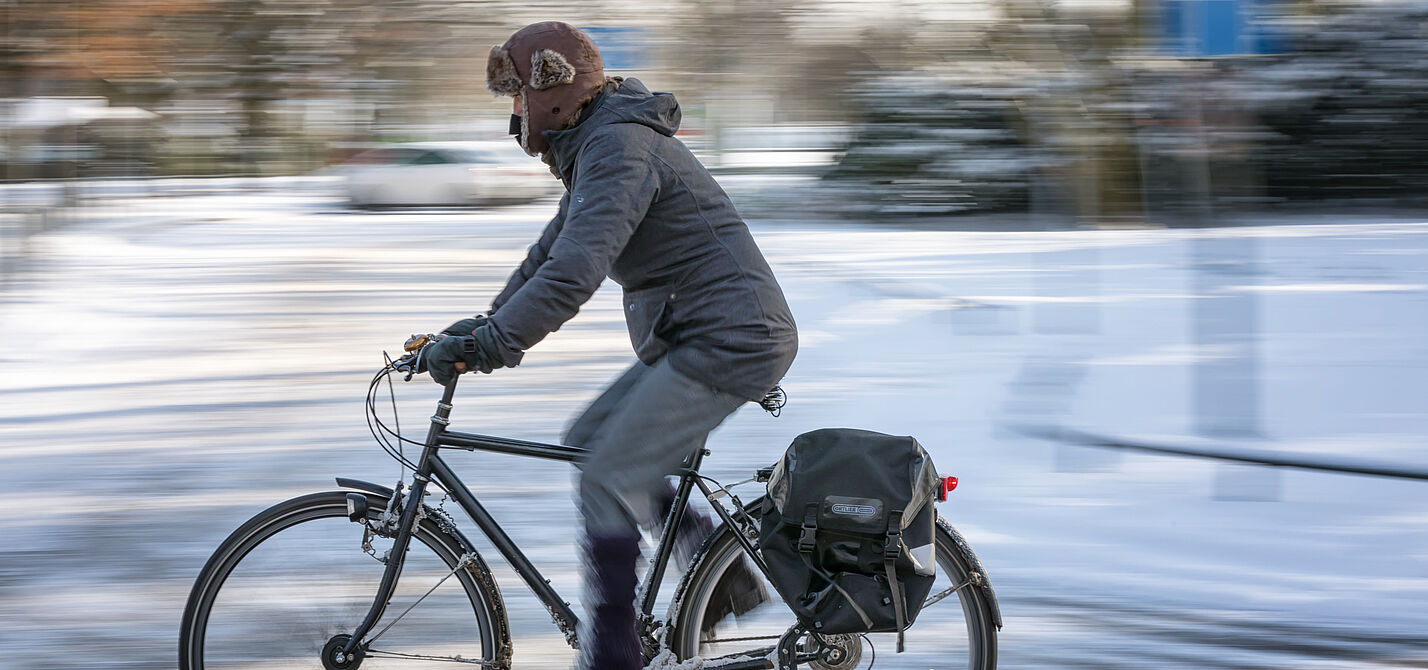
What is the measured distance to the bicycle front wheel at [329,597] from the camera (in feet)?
9.89

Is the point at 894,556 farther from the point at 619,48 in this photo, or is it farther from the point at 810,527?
the point at 619,48

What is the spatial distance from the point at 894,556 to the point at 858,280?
977cm

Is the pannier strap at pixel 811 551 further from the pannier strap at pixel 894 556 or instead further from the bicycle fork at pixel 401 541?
the bicycle fork at pixel 401 541

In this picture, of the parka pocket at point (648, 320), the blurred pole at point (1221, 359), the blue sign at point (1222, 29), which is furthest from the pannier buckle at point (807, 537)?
the blue sign at point (1222, 29)

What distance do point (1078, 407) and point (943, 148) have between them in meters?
12.5

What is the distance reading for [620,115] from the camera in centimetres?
290

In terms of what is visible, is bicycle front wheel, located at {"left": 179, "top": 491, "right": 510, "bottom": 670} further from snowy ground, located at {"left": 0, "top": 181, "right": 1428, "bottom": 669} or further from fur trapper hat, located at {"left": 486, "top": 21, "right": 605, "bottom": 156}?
fur trapper hat, located at {"left": 486, "top": 21, "right": 605, "bottom": 156}

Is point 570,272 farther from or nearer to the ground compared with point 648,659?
farther from the ground

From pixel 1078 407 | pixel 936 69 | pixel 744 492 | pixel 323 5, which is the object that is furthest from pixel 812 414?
pixel 936 69

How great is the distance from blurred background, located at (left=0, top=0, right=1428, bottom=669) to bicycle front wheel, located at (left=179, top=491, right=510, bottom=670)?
28.2 inches

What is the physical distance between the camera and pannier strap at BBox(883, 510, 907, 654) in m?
2.73

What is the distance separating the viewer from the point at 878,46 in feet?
62.7

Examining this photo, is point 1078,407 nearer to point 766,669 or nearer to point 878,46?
point 766,669

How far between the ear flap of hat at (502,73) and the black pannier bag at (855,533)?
1.03m
